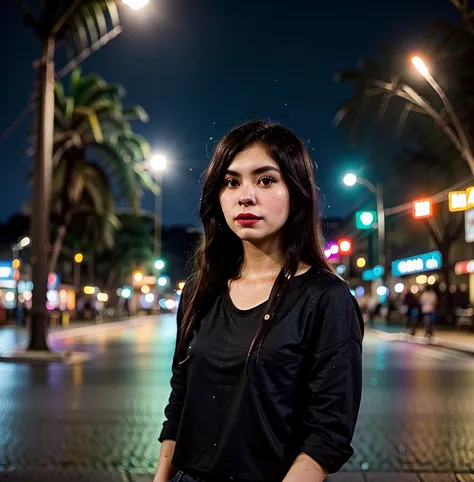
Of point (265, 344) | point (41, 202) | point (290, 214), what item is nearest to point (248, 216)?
point (290, 214)

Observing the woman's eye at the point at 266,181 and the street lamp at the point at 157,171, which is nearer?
the woman's eye at the point at 266,181

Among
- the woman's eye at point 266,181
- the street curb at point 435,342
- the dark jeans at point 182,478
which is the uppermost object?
the woman's eye at point 266,181

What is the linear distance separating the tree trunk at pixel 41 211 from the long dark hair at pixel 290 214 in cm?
1952

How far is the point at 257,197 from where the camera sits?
2.43 m

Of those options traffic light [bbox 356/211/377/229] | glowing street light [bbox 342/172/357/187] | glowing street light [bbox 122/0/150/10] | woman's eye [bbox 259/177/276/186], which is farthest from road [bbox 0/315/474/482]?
traffic light [bbox 356/211/377/229]

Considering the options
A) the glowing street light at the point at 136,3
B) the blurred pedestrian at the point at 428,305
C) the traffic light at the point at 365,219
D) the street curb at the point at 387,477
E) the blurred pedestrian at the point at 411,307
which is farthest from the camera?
the traffic light at the point at 365,219

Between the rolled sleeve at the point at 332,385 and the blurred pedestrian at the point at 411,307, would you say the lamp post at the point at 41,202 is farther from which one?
the rolled sleeve at the point at 332,385

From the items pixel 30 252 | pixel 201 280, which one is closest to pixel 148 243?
pixel 30 252

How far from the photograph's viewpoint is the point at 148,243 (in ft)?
250

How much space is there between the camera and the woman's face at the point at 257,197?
243 cm

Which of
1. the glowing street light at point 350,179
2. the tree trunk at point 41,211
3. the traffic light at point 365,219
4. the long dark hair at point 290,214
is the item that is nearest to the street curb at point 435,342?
the traffic light at point 365,219

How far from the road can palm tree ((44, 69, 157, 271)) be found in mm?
10551

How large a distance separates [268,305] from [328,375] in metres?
0.26

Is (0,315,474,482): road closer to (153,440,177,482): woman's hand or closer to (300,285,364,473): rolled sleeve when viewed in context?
(153,440,177,482): woman's hand
